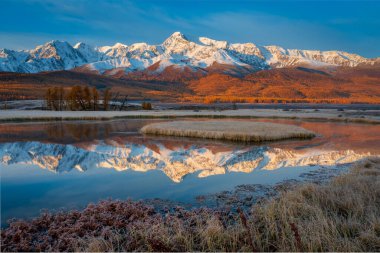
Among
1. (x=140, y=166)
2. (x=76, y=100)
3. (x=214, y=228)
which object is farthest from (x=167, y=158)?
(x=76, y=100)

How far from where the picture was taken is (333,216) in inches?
384

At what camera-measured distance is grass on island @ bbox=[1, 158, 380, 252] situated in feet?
26.3

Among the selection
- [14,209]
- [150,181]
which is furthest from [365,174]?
[14,209]

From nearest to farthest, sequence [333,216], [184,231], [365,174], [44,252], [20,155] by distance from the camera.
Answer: [44,252]
[184,231]
[333,216]
[365,174]
[20,155]

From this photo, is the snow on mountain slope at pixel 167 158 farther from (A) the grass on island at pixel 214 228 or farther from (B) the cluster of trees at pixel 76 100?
(B) the cluster of trees at pixel 76 100

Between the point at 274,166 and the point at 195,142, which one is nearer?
the point at 274,166

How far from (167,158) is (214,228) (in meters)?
13.2

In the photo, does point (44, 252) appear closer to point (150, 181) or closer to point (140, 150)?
point (150, 181)

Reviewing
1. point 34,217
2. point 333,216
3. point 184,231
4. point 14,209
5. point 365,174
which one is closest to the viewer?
point 184,231

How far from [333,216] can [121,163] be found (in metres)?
13.0

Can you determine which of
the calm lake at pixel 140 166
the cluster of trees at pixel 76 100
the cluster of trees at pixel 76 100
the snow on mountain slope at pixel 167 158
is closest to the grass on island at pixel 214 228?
the calm lake at pixel 140 166

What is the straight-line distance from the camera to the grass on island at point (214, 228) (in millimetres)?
8031

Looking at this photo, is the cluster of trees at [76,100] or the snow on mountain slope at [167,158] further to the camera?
the cluster of trees at [76,100]

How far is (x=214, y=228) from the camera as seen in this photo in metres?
8.70
